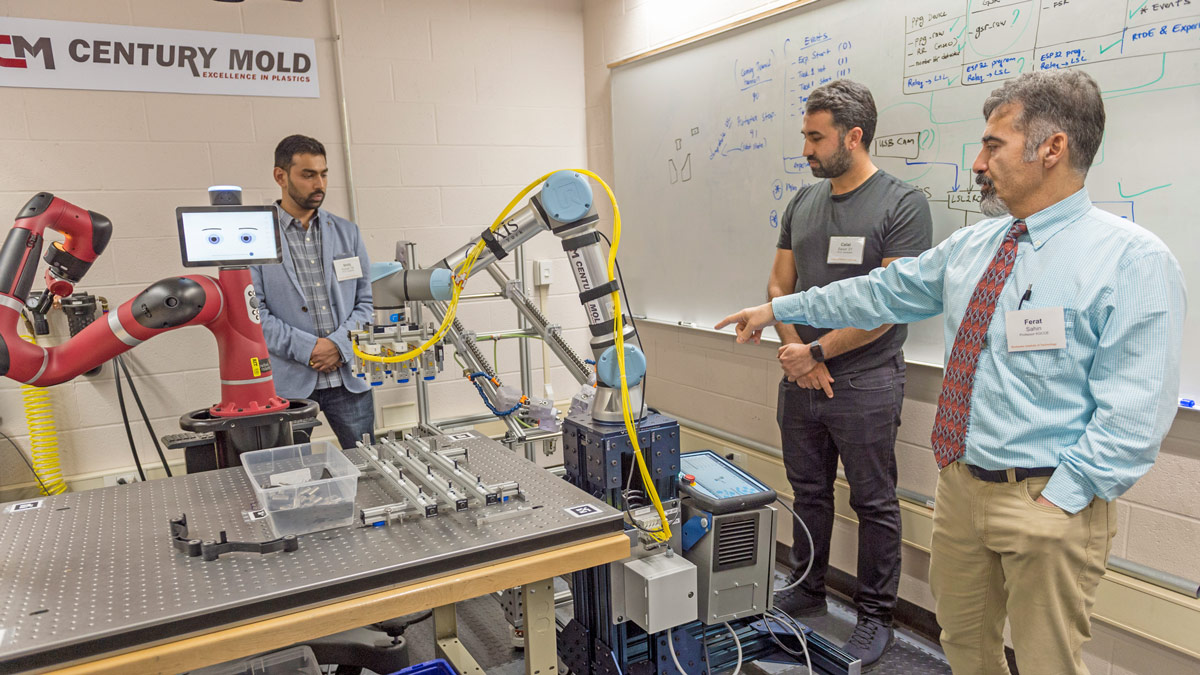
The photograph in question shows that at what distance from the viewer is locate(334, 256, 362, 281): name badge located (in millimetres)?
2770

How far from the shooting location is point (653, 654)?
1.71m

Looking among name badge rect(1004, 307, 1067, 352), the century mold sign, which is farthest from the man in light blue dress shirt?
the century mold sign

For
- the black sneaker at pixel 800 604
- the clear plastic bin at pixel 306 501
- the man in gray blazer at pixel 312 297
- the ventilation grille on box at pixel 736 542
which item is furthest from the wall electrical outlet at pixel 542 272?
the clear plastic bin at pixel 306 501

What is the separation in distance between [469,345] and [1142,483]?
2.07 meters

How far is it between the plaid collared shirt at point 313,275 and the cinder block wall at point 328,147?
1.81 ft

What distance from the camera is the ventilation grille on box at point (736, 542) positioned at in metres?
1.71

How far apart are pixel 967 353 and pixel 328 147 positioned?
2.83 m

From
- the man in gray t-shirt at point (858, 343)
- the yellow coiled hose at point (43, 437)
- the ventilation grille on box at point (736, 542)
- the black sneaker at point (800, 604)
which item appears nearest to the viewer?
the ventilation grille on box at point (736, 542)

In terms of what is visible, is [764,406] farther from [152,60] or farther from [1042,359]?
[152,60]

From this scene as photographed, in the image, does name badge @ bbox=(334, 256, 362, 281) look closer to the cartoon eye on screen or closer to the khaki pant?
the cartoon eye on screen

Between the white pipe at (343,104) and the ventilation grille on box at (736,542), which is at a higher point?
the white pipe at (343,104)

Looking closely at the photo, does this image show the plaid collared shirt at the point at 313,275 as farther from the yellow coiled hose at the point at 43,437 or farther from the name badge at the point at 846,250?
the name badge at the point at 846,250

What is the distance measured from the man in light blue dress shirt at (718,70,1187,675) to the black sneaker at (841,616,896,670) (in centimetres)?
78

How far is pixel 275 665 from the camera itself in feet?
5.40
